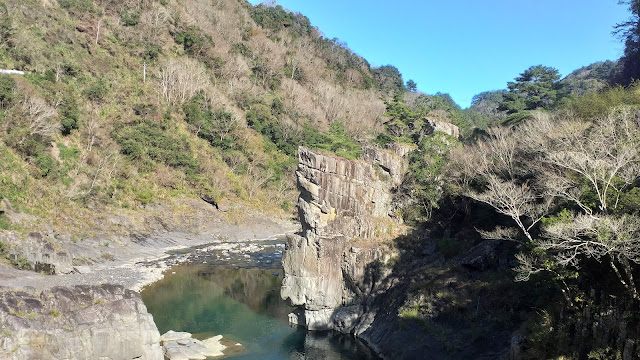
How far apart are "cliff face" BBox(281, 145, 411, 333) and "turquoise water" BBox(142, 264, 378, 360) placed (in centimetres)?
147

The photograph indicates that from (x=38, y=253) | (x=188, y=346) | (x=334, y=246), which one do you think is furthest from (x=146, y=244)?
(x=334, y=246)

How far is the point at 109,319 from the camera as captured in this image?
575 inches

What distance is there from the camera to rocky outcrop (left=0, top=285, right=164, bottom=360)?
508 inches

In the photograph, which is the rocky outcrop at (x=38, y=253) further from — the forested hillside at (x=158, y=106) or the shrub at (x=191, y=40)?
the shrub at (x=191, y=40)

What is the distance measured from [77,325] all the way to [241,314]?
11.1 metres

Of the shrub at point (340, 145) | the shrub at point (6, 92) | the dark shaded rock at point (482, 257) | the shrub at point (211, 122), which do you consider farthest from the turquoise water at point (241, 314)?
the shrub at point (211, 122)

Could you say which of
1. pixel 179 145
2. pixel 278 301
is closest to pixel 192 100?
pixel 179 145

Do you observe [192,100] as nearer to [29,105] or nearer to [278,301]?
[29,105]

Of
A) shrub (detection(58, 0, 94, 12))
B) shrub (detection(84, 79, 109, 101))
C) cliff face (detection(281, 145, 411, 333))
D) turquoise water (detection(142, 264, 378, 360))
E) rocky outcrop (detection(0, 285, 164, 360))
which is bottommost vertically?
turquoise water (detection(142, 264, 378, 360))

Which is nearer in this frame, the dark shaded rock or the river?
the river

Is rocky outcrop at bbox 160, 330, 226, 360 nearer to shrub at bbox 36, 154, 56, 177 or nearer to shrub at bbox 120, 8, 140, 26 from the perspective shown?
shrub at bbox 36, 154, 56, 177

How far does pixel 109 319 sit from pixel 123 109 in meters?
38.1

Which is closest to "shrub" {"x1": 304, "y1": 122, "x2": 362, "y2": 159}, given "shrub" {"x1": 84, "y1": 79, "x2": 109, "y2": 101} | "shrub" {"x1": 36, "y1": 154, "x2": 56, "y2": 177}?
"shrub" {"x1": 36, "y1": 154, "x2": 56, "y2": 177}

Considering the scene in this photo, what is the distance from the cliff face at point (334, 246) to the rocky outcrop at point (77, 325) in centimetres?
889
